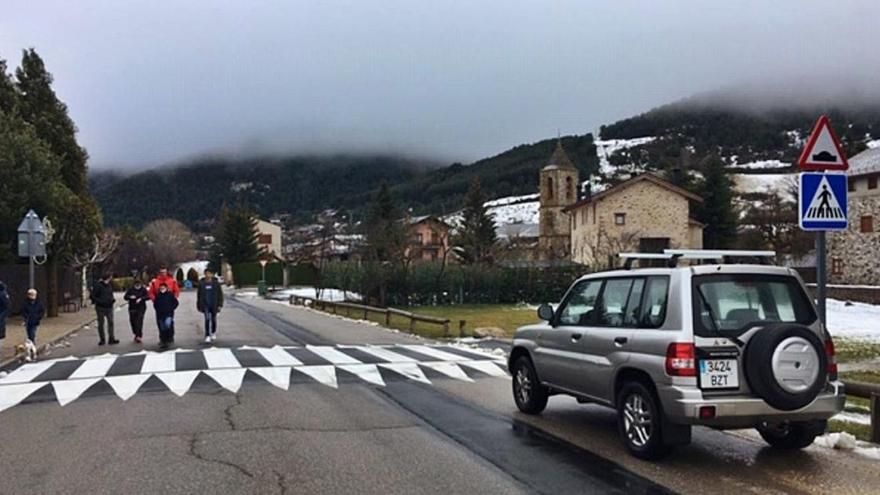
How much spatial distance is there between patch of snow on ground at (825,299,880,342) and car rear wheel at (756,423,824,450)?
18.5m

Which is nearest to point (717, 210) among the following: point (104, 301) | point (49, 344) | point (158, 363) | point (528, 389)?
point (104, 301)

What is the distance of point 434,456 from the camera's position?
7832 mm

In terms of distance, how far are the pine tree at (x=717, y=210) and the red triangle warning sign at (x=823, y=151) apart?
61921 millimetres

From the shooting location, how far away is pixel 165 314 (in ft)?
65.3

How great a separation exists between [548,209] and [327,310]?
2099 inches

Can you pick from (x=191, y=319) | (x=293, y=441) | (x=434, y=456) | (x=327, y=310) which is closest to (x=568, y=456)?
(x=434, y=456)

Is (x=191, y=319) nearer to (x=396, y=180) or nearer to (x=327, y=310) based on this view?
(x=327, y=310)

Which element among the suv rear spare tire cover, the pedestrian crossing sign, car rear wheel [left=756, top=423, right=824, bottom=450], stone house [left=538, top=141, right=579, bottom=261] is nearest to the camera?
the suv rear spare tire cover

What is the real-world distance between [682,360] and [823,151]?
3252 millimetres

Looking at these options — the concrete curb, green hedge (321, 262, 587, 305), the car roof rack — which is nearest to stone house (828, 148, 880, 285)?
green hedge (321, 262, 587, 305)

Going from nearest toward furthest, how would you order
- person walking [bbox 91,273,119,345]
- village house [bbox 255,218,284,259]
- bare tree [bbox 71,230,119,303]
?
1. person walking [bbox 91,273,119,345]
2. bare tree [bbox 71,230,119,303]
3. village house [bbox 255,218,284,259]

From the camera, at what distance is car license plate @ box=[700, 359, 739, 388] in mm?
7227

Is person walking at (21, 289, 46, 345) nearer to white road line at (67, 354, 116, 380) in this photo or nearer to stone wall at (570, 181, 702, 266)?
white road line at (67, 354, 116, 380)

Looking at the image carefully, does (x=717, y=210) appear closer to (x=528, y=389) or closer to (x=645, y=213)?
(x=645, y=213)
